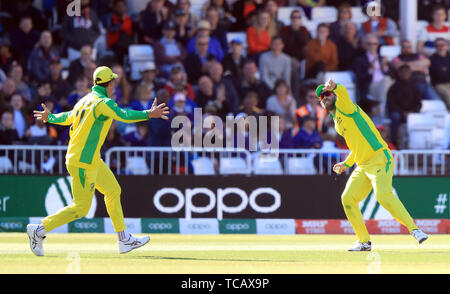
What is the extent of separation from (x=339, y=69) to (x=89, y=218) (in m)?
6.58

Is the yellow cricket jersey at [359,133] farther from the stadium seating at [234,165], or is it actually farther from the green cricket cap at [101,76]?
the stadium seating at [234,165]

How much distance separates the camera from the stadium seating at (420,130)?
2116 centimetres

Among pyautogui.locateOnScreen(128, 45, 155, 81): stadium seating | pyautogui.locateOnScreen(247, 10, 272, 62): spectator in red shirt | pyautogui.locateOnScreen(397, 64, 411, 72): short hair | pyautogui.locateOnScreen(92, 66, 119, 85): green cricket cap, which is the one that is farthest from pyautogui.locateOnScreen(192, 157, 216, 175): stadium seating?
pyautogui.locateOnScreen(92, 66, 119, 85): green cricket cap

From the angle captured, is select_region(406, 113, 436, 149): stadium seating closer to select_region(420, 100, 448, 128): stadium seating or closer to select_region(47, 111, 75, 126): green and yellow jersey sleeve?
select_region(420, 100, 448, 128): stadium seating

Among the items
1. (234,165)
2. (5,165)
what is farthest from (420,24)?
(5,165)

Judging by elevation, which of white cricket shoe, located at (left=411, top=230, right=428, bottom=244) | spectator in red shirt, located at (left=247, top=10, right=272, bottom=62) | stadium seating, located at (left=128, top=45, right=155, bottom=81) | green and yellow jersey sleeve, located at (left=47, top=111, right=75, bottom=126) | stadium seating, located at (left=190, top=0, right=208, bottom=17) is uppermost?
stadium seating, located at (left=190, top=0, right=208, bottom=17)

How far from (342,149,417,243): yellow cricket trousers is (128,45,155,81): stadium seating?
986 cm

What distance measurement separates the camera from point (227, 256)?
12.9 meters

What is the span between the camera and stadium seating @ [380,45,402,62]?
2264 cm

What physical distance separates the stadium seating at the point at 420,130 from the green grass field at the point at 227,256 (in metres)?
4.75

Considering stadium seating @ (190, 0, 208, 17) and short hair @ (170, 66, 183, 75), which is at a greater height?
stadium seating @ (190, 0, 208, 17)

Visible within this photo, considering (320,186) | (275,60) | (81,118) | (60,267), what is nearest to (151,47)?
(275,60)

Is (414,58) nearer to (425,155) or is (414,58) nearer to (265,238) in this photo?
(425,155)

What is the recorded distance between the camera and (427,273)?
426 inches
